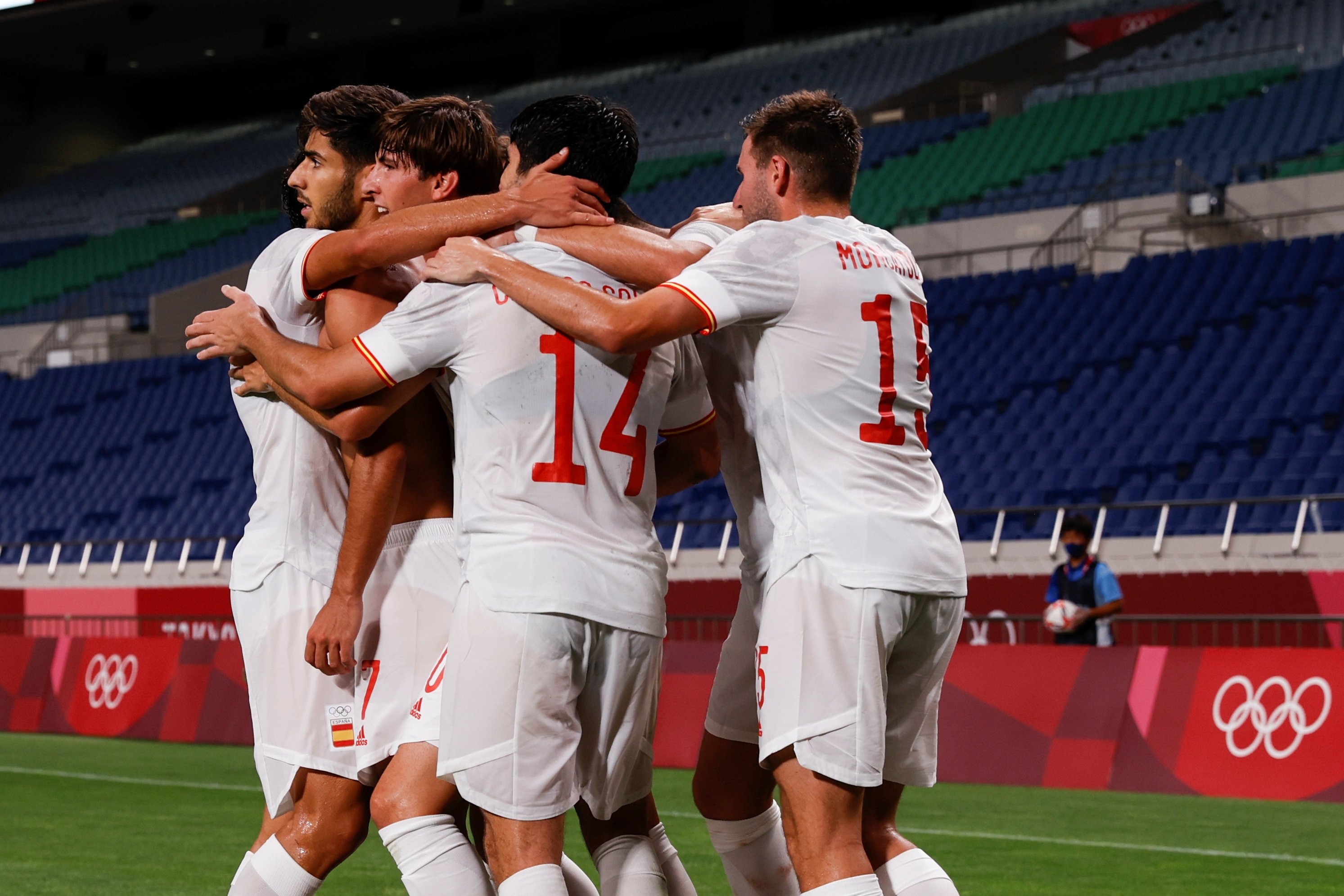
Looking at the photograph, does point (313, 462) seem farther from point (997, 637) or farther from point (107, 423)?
point (107, 423)

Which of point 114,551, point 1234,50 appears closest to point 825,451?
point 114,551

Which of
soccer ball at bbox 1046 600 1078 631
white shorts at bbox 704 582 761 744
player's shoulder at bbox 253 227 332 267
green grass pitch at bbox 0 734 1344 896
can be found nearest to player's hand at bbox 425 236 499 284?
player's shoulder at bbox 253 227 332 267

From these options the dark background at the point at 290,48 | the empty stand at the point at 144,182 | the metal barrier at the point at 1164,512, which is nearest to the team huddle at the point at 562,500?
the metal barrier at the point at 1164,512

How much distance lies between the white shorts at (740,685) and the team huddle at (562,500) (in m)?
0.01

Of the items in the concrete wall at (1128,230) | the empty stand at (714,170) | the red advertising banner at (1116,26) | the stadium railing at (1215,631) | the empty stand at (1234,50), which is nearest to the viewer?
the stadium railing at (1215,631)

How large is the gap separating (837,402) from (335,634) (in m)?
1.32

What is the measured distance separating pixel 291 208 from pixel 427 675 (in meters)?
1.44

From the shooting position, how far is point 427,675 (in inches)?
158

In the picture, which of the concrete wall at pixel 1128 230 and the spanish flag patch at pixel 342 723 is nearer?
the spanish flag patch at pixel 342 723

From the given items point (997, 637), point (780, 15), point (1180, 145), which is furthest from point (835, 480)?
→ point (780, 15)

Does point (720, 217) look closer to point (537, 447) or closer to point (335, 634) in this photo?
point (537, 447)

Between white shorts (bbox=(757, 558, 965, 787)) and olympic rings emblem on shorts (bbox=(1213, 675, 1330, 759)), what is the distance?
599 centimetres

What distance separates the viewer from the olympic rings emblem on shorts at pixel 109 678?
47.5 ft

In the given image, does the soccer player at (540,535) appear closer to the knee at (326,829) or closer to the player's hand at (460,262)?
the player's hand at (460,262)
